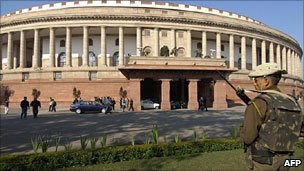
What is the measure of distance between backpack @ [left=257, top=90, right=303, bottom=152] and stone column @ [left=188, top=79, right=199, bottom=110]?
3586 cm

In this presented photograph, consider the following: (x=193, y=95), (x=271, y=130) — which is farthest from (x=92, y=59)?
(x=271, y=130)

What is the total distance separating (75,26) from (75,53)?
6420mm

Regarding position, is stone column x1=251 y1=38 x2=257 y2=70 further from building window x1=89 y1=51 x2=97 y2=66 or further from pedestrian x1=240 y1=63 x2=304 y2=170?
pedestrian x1=240 y1=63 x2=304 y2=170

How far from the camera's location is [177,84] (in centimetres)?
4488

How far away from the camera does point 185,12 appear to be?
5966 centimetres

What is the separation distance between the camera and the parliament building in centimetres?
5369

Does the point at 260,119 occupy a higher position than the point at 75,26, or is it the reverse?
the point at 75,26

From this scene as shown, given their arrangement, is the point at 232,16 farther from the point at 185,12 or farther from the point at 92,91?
the point at 92,91

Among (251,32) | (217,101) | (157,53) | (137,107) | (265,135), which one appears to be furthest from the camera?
(251,32)

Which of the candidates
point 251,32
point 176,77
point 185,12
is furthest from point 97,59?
point 251,32

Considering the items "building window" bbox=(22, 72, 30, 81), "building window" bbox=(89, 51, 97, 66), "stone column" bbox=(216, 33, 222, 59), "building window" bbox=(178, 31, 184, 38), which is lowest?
"building window" bbox=(22, 72, 30, 81)

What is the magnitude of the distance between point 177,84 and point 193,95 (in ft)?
18.2

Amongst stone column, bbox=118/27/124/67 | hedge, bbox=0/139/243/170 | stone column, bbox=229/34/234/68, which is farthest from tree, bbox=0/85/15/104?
hedge, bbox=0/139/243/170

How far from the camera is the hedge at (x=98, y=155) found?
8555mm
